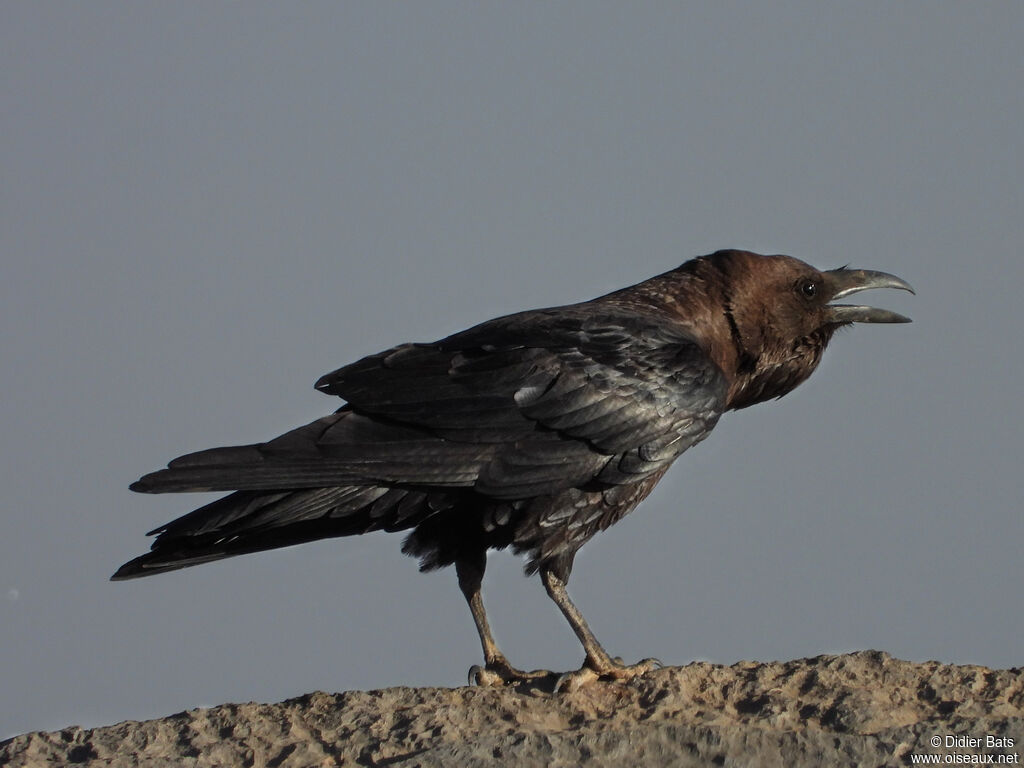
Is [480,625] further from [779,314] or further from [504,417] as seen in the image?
[779,314]

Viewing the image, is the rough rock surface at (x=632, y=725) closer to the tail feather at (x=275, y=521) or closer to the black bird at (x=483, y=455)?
the black bird at (x=483, y=455)

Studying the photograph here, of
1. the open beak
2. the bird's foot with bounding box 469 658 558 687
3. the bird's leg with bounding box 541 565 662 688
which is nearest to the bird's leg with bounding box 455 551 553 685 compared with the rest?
the bird's foot with bounding box 469 658 558 687

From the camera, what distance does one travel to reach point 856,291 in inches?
333

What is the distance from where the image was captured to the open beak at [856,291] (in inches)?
330

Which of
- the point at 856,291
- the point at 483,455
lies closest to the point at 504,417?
the point at 483,455

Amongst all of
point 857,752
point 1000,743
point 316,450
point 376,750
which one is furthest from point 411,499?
point 1000,743

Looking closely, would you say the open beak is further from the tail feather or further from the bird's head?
the tail feather

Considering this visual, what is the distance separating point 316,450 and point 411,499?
503 mm

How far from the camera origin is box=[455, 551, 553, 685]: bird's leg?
7.24 m

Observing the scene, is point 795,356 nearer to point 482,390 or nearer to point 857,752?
point 482,390

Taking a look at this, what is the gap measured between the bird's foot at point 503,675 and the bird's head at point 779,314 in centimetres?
198

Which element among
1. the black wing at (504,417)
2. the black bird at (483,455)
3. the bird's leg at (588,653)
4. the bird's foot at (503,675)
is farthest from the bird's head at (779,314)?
the bird's foot at (503,675)

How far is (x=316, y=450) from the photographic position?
22.4 feet

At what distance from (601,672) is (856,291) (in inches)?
114
